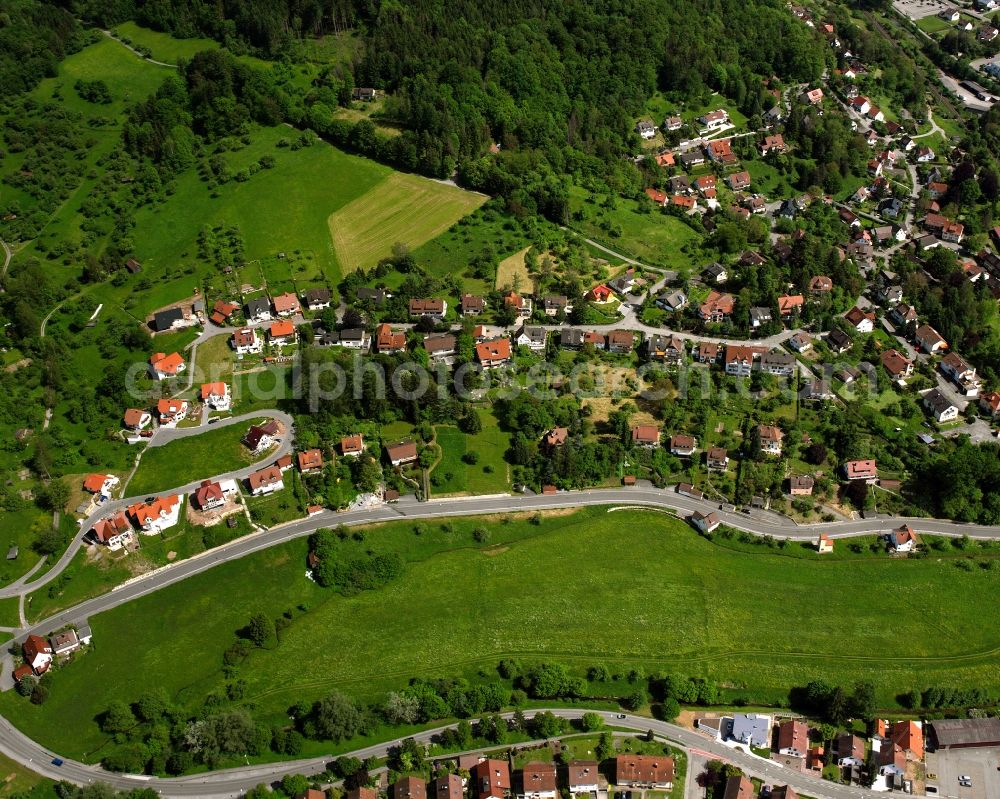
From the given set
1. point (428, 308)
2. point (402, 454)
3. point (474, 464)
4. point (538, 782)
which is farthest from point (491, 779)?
point (428, 308)

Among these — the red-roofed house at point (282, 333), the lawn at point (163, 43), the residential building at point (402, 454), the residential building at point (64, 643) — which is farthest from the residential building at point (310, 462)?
the lawn at point (163, 43)

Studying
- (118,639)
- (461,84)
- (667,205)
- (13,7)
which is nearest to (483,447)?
(118,639)

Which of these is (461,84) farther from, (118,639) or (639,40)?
(118,639)

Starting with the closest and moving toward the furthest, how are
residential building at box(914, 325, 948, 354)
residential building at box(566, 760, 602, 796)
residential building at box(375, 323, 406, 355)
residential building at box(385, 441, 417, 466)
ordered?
residential building at box(566, 760, 602, 796), residential building at box(385, 441, 417, 466), residential building at box(375, 323, 406, 355), residential building at box(914, 325, 948, 354)

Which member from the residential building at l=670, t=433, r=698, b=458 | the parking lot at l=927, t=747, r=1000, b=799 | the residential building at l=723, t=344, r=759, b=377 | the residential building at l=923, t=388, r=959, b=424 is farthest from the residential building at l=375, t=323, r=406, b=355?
the parking lot at l=927, t=747, r=1000, b=799

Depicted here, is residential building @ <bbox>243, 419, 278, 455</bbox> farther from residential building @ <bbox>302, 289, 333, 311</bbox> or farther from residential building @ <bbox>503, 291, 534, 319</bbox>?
residential building @ <bbox>503, 291, 534, 319</bbox>

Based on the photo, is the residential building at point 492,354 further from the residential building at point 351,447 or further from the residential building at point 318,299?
the residential building at point 318,299
